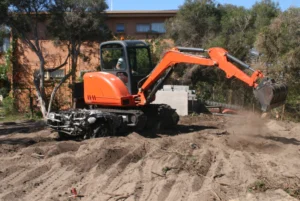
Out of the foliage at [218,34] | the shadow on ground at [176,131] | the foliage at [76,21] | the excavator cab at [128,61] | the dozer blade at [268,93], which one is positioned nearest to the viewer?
the dozer blade at [268,93]

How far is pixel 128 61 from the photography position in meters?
11.5

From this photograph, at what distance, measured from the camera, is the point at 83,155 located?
9.01 meters

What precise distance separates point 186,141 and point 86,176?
3.71 metres

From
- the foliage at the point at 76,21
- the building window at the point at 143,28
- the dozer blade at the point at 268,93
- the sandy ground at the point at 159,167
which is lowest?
the sandy ground at the point at 159,167

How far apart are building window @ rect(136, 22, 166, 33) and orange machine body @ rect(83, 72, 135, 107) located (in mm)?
14895

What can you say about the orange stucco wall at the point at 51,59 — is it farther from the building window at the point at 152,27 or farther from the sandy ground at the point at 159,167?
the sandy ground at the point at 159,167

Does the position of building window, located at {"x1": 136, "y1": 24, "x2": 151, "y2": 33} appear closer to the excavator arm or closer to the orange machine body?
the orange machine body

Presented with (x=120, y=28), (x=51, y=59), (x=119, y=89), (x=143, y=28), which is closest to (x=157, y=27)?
(x=143, y=28)

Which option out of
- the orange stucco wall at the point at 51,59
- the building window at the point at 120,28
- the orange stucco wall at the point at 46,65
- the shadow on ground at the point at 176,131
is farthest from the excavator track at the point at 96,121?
the building window at the point at 120,28

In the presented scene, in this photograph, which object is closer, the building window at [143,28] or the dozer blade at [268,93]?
the dozer blade at [268,93]

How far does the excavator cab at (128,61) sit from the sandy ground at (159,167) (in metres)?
1.58

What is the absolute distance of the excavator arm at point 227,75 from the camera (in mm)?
9248

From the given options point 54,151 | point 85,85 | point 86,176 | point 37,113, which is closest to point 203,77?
point 37,113

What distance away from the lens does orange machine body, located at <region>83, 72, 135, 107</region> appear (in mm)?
11508
